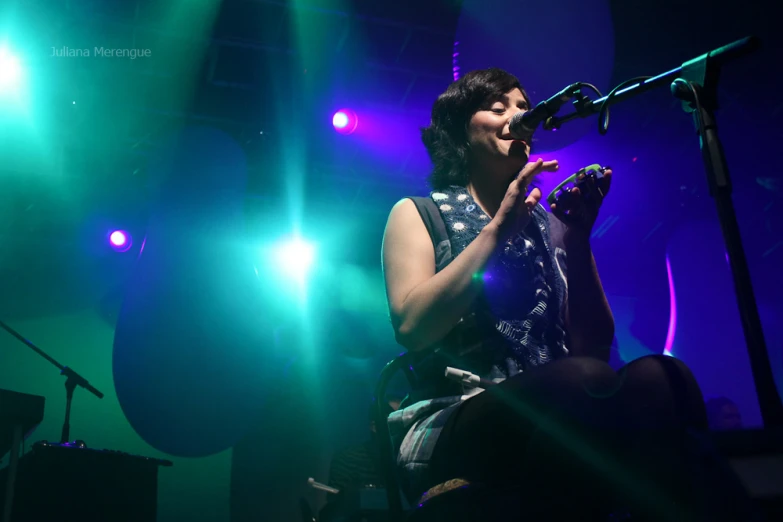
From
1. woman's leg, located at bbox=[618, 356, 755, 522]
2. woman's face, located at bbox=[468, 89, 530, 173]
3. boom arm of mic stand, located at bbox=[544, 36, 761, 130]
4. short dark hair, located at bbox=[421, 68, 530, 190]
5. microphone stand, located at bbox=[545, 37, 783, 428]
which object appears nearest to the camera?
woman's leg, located at bbox=[618, 356, 755, 522]

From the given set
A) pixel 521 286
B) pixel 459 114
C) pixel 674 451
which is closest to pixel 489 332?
pixel 521 286

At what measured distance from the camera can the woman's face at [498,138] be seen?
178cm

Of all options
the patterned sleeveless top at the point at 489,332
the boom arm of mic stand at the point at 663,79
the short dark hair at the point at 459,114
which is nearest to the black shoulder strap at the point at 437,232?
the patterned sleeveless top at the point at 489,332

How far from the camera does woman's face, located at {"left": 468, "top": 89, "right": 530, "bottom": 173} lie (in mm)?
1784

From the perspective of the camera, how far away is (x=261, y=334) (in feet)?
20.5

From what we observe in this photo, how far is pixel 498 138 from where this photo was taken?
6.02 ft

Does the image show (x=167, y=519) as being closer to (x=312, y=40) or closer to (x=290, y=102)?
(x=290, y=102)

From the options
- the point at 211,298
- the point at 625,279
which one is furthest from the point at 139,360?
the point at 625,279

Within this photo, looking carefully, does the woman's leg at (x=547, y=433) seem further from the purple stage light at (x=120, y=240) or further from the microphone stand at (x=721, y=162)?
the purple stage light at (x=120, y=240)

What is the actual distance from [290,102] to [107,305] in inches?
142

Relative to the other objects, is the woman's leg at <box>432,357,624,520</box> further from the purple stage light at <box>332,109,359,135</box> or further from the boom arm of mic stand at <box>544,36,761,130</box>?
the purple stage light at <box>332,109,359,135</box>

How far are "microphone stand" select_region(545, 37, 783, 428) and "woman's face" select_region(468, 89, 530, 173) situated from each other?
263 mm

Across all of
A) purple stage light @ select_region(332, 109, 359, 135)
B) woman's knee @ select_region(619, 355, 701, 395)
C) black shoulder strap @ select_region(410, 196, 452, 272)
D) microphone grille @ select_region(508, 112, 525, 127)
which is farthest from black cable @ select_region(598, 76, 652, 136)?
purple stage light @ select_region(332, 109, 359, 135)

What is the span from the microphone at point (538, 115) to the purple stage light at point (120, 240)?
620cm
